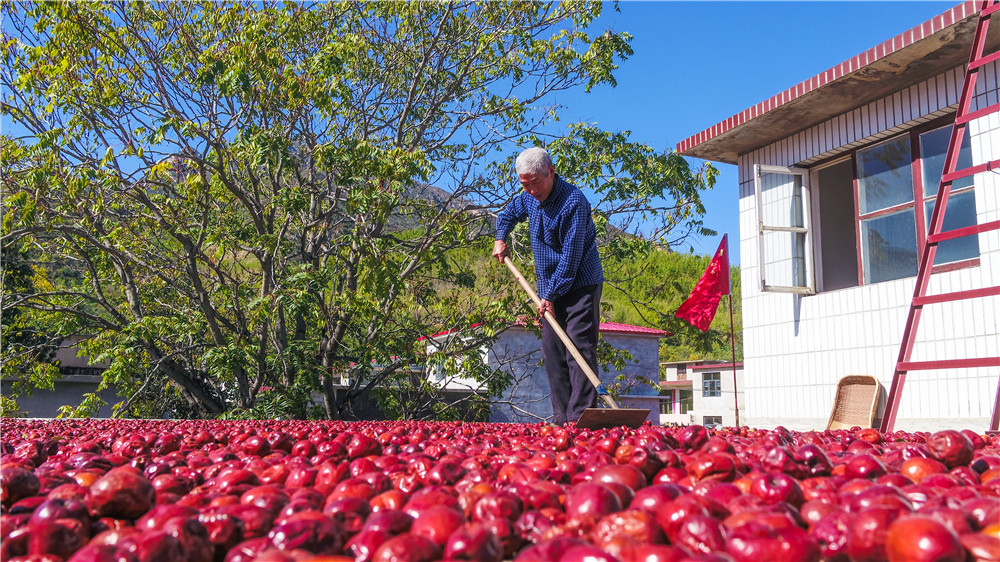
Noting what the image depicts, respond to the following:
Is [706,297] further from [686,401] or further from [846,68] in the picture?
[686,401]

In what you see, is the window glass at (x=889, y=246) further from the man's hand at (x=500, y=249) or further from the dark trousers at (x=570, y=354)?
the man's hand at (x=500, y=249)

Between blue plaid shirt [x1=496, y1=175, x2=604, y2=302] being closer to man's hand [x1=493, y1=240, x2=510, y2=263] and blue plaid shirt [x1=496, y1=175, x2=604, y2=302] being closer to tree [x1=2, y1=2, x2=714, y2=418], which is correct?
man's hand [x1=493, y1=240, x2=510, y2=263]

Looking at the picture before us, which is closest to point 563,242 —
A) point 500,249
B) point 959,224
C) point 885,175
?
point 500,249

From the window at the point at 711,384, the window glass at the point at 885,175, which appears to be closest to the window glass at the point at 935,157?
the window glass at the point at 885,175

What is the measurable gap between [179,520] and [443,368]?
25.1 ft

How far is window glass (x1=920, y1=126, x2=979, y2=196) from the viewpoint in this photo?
5270 mm

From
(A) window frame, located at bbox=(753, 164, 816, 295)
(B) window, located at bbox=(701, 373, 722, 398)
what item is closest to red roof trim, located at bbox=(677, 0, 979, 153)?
(A) window frame, located at bbox=(753, 164, 816, 295)

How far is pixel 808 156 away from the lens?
6320mm

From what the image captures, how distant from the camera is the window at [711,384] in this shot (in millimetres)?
30859

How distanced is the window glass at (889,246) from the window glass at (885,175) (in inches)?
4.9

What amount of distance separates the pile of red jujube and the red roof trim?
13.6ft

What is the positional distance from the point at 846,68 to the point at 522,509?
212 inches

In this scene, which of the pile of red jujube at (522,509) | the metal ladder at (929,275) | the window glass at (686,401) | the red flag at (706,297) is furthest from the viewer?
the window glass at (686,401)

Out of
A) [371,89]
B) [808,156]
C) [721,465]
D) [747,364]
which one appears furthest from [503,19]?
[721,465]
